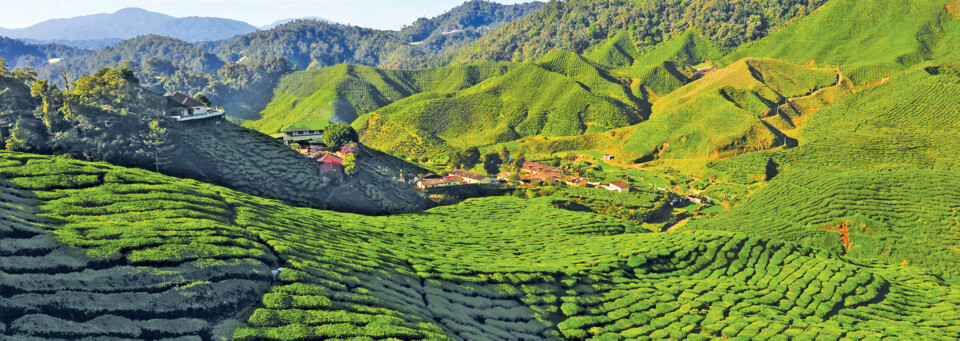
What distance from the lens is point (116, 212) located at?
92.4 ft

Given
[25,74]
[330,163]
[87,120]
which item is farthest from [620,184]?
[25,74]

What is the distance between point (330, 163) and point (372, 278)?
39.3 m

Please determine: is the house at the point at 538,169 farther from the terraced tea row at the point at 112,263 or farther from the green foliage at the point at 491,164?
the terraced tea row at the point at 112,263

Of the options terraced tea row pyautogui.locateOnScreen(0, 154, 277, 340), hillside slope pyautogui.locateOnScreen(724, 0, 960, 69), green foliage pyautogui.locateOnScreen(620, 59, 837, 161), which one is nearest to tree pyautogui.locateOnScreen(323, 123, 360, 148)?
terraced tea row pyautogui.locateOnScreen(0, 154, 277, 340)

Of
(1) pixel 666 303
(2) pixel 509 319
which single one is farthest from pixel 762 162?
(2) pixel 509 319

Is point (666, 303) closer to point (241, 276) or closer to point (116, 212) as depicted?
point (241, 276)

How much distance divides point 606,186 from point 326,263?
82.0 meters

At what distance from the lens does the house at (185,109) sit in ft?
199

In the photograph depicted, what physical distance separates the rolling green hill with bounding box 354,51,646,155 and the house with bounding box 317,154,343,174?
239ft

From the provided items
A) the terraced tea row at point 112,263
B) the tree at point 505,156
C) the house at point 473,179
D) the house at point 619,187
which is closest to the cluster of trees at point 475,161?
the tree at point 505,156

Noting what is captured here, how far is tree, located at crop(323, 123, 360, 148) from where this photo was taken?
78938 mm

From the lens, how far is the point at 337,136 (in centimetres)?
7919

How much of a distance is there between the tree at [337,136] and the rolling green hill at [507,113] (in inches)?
2308

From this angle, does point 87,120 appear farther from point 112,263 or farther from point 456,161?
point 456,161
